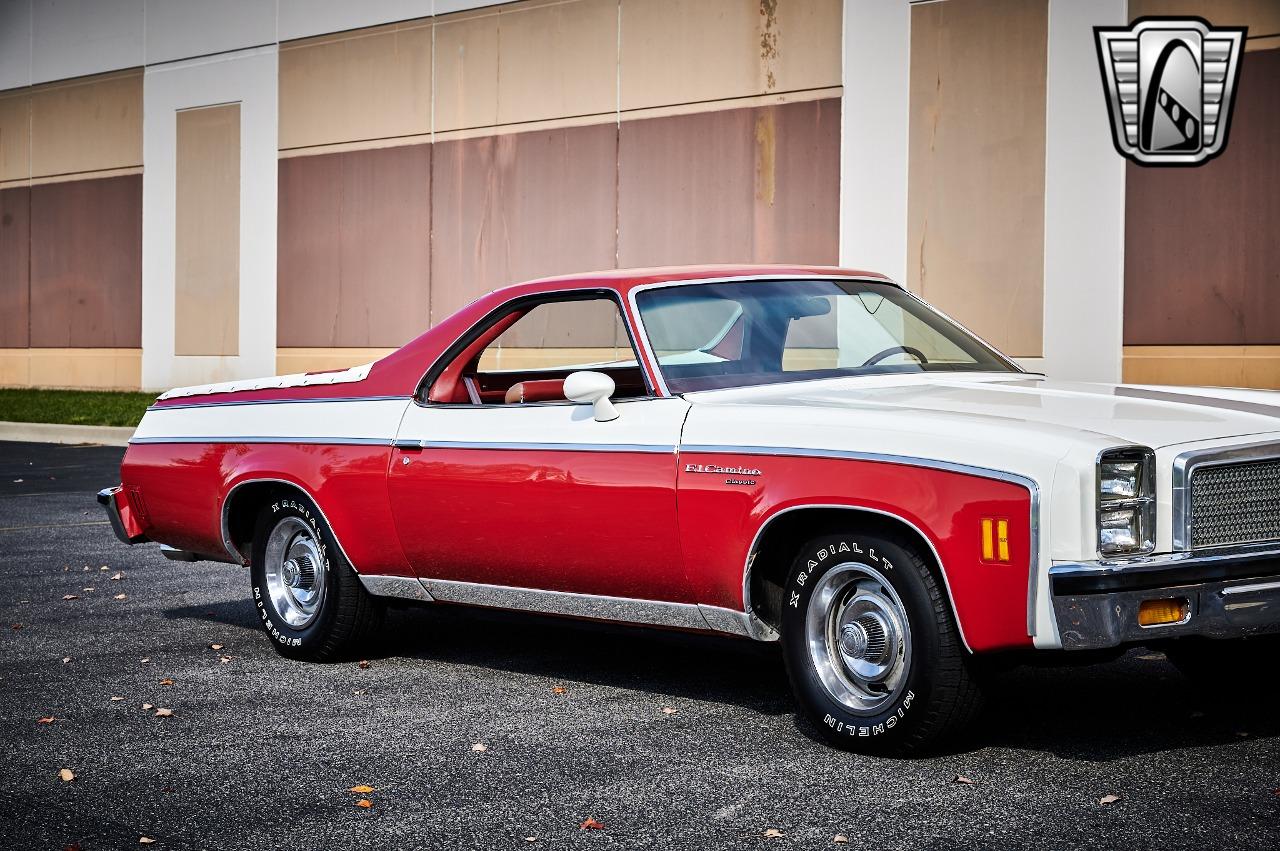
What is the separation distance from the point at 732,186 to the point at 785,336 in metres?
16.2

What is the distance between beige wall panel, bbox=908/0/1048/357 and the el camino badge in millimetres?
14267

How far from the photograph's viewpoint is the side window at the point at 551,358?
6316 millimetres

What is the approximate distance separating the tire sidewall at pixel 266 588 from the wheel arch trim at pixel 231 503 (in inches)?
2.1

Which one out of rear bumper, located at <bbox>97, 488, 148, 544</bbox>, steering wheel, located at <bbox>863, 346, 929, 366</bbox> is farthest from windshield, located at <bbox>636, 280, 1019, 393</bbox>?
rear bumper, located at <bbox>97, 488, 148, 544</bbox>

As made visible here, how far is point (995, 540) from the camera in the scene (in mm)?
4676

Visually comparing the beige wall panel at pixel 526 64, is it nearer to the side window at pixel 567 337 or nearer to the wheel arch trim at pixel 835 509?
the side window at pixel 567 337

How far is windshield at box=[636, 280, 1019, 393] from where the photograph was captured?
594cm

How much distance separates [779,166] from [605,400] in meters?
16.1

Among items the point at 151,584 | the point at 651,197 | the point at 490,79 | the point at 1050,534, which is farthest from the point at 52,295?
the point at 1050,534

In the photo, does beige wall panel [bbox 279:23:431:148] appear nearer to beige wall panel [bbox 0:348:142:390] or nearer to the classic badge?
beige wall panel [bbox 0:348:142:390]

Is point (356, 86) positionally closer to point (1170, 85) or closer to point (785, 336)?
point (1170, 85)

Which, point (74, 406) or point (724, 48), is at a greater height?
point (724, 48)

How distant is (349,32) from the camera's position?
26766 millimetres

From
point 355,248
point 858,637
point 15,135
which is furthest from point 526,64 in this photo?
point 858,637
